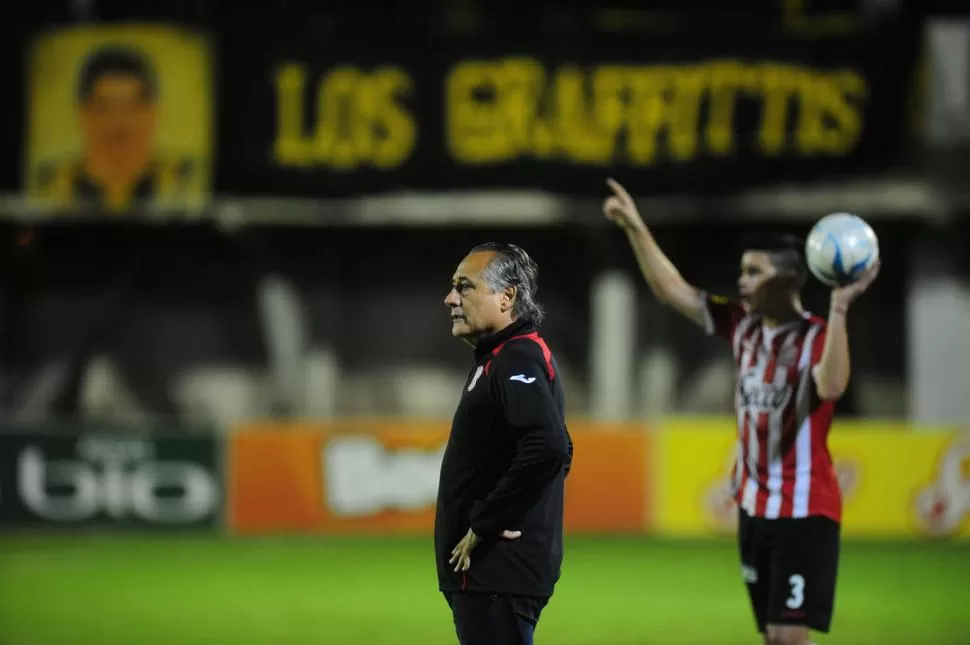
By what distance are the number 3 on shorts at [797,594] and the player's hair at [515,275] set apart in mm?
1801

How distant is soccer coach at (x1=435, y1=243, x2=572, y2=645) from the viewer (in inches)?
177

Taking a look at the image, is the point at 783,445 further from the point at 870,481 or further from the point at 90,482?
the point at 90,482

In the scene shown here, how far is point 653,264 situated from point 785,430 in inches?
36.2

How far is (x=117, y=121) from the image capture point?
16.8m

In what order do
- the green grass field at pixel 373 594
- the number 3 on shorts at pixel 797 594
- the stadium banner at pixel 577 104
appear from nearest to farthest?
the number 3 on shorts at pixel 797 594
the green grass field at pixel 373 594
the stadium banner at pixel 577 104

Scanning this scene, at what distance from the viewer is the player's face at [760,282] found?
19.9 feet

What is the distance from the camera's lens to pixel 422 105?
1678cm

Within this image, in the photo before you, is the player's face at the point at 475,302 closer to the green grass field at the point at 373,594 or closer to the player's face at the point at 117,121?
the green grass field at the point at 373,594

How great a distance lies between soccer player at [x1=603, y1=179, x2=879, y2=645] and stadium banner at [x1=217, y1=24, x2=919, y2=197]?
10.6 m

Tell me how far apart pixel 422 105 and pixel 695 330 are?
515cm

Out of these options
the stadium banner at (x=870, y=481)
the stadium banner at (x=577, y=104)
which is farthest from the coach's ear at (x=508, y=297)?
the stadium banner at (x=577, y=104)

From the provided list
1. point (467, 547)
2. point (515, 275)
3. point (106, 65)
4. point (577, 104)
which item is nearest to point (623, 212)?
point (515, 275)

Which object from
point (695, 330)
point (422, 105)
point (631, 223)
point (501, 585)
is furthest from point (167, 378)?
point (501, 585)

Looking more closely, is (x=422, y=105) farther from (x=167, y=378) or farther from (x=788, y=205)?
(x=167, y=378)
